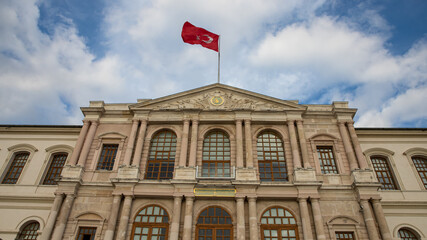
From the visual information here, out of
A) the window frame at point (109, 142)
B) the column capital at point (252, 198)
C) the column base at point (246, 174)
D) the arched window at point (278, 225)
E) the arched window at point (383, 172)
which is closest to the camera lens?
the arched window at point (278, 225)

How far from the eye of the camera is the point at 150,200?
60.7 ft

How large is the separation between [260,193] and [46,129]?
17579 mm

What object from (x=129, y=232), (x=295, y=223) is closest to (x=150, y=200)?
(x=129, y=232)

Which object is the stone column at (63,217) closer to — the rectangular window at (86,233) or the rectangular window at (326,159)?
the rectangular window at (86,233)

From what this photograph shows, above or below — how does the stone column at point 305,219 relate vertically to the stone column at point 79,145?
below

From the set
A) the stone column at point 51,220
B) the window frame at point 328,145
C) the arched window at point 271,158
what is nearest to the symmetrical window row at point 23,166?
the stone column at point 51,220

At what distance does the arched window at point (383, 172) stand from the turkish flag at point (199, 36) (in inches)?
589

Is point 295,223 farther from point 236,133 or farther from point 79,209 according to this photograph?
point 79,209

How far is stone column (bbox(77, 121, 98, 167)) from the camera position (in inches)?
780

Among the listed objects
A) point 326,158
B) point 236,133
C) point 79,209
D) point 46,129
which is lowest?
point 79,209

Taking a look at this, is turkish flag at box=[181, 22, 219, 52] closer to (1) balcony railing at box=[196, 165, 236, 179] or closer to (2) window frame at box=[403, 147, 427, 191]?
(1) balcony railing at box=[196, 165, 236, 179]

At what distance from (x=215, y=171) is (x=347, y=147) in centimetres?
907

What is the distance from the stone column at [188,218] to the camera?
16.7 meters

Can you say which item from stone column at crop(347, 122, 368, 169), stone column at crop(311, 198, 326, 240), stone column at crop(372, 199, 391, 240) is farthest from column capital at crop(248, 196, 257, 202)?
stone column at crop(347, 122, 368, 169)
